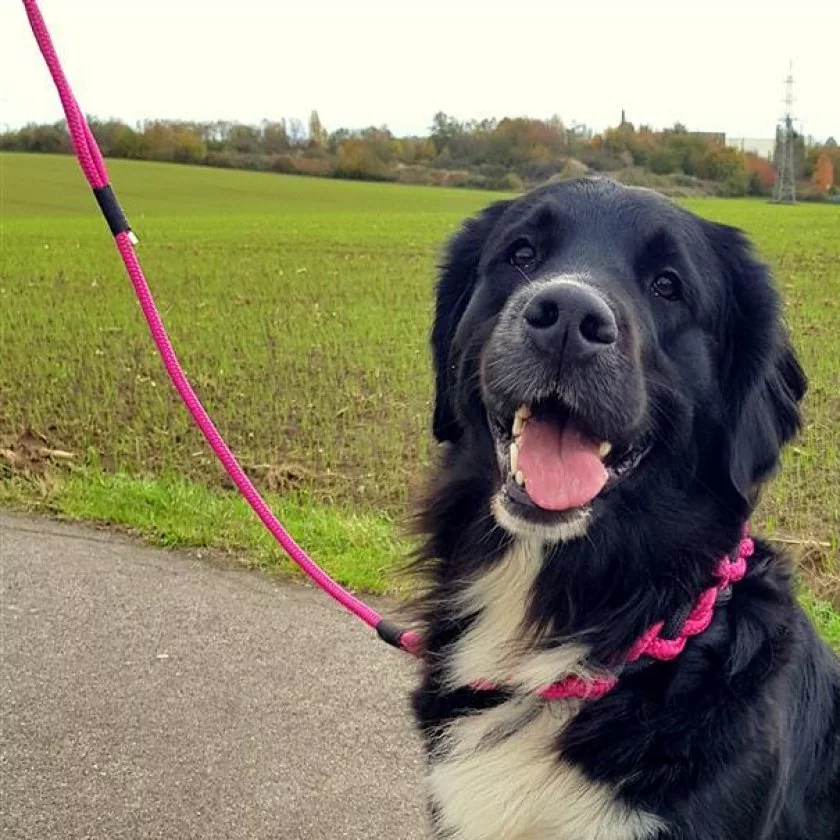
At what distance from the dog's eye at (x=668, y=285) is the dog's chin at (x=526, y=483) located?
40cm

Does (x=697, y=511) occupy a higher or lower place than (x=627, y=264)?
lower

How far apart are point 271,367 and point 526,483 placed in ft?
27.3

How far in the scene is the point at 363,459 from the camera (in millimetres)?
7031

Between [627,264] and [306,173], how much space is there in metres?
47.0

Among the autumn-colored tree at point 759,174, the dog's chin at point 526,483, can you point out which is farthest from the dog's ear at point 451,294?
the autumn-colored tree at point 759,174

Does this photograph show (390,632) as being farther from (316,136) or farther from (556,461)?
(316,136)

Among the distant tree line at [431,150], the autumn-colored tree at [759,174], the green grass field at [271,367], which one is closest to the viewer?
the green grass field at [271,367]

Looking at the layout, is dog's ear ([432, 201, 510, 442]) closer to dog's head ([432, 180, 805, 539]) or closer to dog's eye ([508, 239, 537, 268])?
dog's head ([432, 180, 805, 539])

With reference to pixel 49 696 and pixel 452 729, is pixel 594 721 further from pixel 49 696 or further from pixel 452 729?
pixel 49 696

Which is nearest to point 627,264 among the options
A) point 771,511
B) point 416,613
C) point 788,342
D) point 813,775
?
point 788,342

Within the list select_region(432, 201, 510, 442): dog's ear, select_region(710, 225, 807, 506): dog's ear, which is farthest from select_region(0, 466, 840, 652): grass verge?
select_region(710, 225, 807, 506): dog's ear

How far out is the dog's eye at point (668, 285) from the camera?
258 centimetres

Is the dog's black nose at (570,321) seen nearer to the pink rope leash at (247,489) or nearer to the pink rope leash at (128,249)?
the pink rope leash at (247,489)

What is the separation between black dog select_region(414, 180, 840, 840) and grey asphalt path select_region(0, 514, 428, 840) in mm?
871
